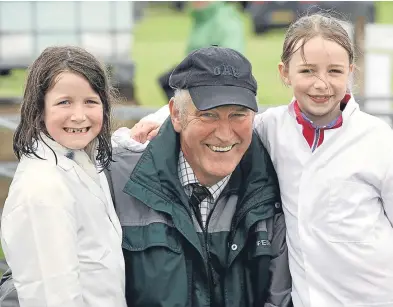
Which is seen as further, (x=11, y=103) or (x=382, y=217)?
(x=11, y=103)

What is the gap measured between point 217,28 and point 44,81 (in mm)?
5922

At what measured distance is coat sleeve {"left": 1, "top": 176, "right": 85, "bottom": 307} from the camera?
2754mm

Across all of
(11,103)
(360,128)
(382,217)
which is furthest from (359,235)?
(11,103)

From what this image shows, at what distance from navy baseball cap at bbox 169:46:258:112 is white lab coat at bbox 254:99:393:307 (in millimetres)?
382

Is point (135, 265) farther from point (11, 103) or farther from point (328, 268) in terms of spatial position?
point (11, 103)

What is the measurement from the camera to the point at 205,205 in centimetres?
339

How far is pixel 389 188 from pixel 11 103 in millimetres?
6848

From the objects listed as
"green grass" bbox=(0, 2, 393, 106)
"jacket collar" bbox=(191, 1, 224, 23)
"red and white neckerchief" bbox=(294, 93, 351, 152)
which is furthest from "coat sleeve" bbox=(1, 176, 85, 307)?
"green grass" bbox=(0, 2, 393, 106)

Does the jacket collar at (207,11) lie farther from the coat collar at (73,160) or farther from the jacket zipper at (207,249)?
the coat collar at (73,160)

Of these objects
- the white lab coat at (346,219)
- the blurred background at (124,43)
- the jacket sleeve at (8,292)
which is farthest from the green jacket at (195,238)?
the blurred background at (124,43)

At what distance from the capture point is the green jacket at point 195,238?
321 centimetres

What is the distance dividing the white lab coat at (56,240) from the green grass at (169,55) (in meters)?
7.22

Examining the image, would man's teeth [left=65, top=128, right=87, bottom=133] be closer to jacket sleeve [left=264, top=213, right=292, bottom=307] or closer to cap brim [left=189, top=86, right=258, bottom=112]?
cap brim [left=189, top=86, right=258, bottom=112]

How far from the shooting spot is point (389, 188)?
124 inches
